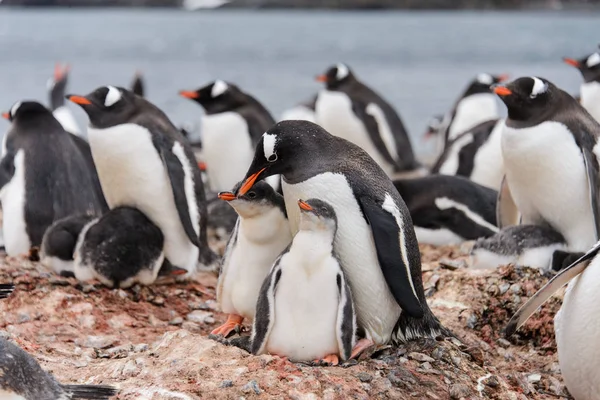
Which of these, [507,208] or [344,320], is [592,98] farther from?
[344,320]

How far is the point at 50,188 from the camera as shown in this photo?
7.05 m

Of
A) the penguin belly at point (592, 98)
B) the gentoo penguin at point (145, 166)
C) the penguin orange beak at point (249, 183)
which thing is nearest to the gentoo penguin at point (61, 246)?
the gentoo penguin at point (145, 166)

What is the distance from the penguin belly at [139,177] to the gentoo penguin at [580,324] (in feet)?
8.86

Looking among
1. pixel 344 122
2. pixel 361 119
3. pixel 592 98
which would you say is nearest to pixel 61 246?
pixel 592 98

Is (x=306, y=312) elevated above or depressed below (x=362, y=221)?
below

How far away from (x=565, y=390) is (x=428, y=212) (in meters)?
2.96

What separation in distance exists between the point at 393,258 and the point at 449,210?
3.23 m

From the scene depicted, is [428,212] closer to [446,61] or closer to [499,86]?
[499,86]

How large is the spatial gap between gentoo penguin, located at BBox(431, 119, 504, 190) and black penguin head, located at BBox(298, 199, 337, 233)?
5111 mm

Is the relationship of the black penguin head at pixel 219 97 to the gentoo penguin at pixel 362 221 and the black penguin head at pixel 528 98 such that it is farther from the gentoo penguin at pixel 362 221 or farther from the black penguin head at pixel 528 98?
the gentoo penguin at pixel 362 221

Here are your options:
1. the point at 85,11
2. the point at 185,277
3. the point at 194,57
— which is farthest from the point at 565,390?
the point at 85,11

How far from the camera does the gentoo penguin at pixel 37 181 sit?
23.1 ft

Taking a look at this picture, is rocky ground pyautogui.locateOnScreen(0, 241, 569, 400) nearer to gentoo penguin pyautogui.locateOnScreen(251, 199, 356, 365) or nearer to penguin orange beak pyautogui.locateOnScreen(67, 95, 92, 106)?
gentoo penguin pyautogui.locateOnScreen(251, 199, 356, 365)

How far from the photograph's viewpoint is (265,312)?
424 cm
